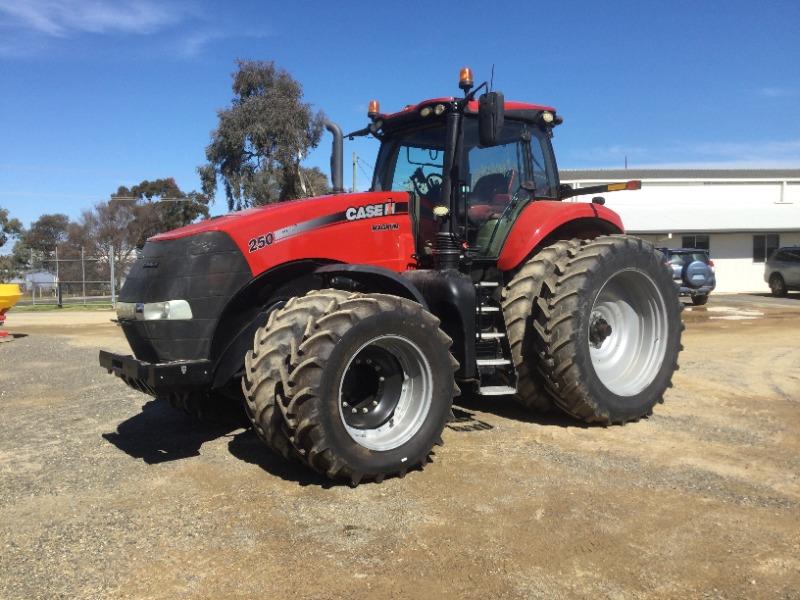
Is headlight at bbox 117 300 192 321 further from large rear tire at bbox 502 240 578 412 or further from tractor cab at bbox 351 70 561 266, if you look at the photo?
large rear tire at bbox 502 240 578 412

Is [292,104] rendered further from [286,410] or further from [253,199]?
[286,410]

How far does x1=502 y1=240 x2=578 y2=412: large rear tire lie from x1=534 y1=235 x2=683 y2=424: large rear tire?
3.5 inches

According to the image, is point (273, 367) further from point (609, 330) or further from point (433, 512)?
point (609, 330)

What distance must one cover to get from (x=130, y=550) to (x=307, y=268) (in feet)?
7.24

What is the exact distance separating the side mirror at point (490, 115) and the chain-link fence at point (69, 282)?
74.1 ft

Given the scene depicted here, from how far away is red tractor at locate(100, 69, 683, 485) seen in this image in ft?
13.1

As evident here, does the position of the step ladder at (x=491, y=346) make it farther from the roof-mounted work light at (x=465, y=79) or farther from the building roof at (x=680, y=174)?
the building roof at (x=680, y=174)

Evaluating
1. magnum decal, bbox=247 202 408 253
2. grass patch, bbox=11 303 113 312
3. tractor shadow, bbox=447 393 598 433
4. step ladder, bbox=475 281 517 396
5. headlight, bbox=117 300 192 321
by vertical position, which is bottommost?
tractor shadow, bbox=447 393 598 433

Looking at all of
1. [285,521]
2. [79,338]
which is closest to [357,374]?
[285,521]

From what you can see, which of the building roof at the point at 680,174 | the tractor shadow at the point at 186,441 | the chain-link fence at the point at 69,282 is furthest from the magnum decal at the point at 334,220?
the building roof at the point at 680,174

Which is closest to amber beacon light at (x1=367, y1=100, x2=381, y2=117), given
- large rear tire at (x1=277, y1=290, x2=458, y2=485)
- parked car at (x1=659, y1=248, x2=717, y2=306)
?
large rear tire at (x1=277, y1=290, x2=458, y2=485)

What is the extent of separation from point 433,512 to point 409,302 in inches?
51.5

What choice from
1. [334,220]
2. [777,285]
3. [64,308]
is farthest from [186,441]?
[777,285]

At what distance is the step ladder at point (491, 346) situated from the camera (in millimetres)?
5145
